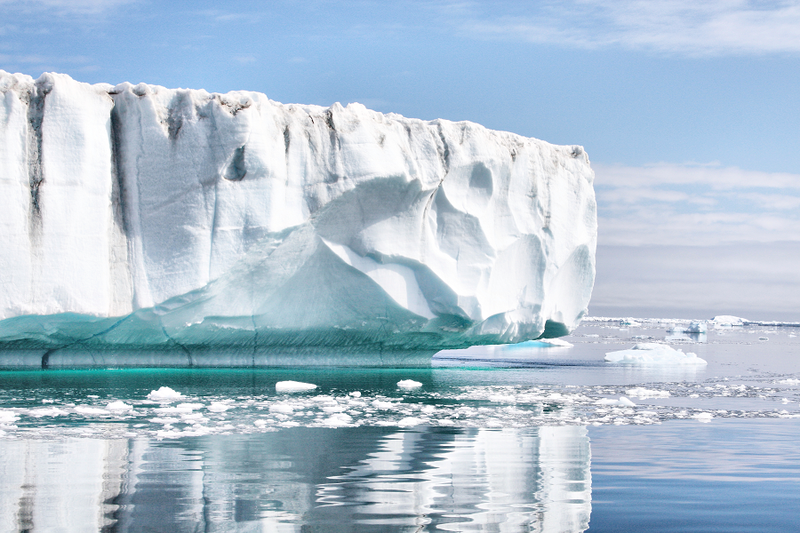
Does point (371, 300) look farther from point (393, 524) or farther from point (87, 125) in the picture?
point (393, 524)

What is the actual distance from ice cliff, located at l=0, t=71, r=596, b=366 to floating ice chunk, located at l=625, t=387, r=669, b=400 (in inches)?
132

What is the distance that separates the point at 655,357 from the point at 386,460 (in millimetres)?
14893

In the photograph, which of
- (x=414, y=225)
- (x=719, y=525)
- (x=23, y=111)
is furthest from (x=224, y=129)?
(x=719, y=525)

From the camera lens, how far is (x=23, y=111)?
1029 cm

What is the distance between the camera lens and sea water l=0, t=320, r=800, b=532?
11.4 ft

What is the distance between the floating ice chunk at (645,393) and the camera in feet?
32.0

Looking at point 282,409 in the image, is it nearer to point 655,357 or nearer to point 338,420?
point 338,420

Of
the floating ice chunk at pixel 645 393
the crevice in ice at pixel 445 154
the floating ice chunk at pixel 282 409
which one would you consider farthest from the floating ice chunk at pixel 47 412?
the crevice in ice at pixel 445 154

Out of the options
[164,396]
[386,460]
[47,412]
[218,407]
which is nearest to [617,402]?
[218,407]

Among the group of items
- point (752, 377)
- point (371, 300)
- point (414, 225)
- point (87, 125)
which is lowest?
point (752, 377)

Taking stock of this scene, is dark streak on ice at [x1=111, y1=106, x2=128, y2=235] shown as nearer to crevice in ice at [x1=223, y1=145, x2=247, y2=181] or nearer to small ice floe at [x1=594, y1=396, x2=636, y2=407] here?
crevice in ice at [x1=223, y1=145, x2=247, y2=181]

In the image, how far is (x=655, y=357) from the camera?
60.0 feet

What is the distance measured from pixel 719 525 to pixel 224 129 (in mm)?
8907

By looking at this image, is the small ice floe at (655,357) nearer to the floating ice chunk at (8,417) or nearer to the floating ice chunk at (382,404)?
the floating ice chunk at (382,404)
